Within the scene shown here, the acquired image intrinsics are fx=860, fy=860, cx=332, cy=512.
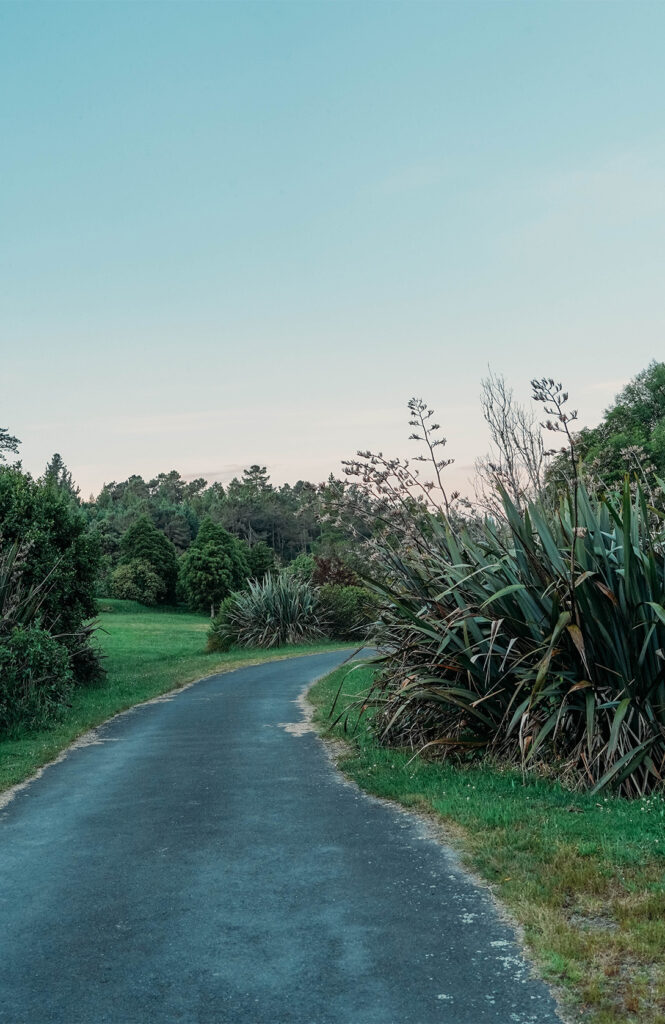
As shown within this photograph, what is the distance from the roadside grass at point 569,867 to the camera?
12.1 ft

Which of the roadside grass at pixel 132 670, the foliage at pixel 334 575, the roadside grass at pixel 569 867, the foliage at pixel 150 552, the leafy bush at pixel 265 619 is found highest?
the foliage at pixel 150 552

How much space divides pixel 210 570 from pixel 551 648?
5095cm

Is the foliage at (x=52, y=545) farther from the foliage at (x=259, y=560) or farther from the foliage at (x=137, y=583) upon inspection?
the foliage at (x=259, y=560)

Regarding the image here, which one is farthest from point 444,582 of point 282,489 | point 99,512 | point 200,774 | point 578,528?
point 282,489

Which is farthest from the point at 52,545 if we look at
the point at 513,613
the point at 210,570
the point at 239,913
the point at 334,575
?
the point at 210,570

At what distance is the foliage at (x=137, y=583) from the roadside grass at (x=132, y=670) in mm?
7799

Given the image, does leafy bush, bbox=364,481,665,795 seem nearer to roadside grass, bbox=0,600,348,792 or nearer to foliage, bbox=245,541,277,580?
roadside grass, bbox=0,600,348,792

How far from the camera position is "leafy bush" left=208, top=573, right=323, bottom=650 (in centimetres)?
2998

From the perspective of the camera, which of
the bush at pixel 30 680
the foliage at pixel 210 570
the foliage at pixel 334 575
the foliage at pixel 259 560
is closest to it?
the bush at pixel 30 680

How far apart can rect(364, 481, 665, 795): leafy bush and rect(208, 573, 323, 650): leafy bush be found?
20953 mm

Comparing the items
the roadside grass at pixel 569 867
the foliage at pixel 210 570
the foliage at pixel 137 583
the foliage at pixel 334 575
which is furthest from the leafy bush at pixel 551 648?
the foliage at pixel 137 583

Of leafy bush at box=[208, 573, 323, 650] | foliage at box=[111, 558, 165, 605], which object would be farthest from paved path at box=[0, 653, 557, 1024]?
foliage at box=[111, 558, 165, 605]

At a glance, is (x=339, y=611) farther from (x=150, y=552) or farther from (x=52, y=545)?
(x=150, y=552)

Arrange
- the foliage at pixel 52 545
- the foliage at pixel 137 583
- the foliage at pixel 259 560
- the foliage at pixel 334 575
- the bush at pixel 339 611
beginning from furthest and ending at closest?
1. the foliage at pixel 259 560
2. the foliage at pixel 137 583
3. the foliage at pixel 334 575
4. the bush at pixel 339 611
5. the foliage at pixel 52 545
